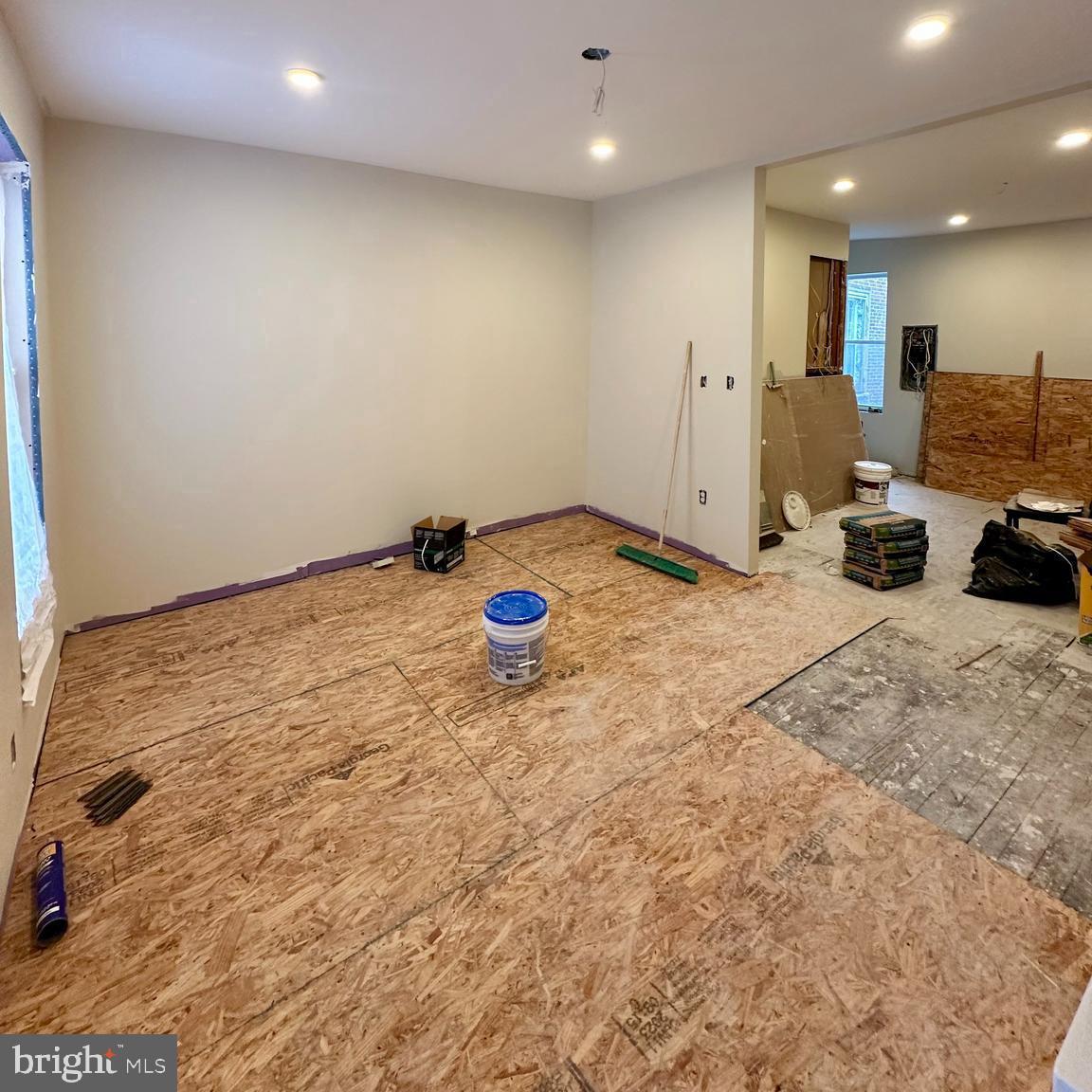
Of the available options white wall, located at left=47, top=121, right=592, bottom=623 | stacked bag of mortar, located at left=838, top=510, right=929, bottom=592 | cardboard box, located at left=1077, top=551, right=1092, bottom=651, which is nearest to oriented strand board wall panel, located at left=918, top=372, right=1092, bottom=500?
stacked bag of mortar, located at left=838, top=510, right=929, bottom=592

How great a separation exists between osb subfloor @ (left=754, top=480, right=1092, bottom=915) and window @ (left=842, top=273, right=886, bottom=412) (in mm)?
4538

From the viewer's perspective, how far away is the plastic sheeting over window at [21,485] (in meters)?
2.33

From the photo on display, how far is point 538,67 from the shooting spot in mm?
2619

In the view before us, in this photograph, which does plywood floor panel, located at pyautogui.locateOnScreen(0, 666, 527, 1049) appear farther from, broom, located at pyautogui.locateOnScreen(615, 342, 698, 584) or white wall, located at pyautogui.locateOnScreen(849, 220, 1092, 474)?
white wall, located at pyautogui.locateOnScreen(849, 220, 1092, 474)

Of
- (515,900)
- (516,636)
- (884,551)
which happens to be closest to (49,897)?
(515,900)

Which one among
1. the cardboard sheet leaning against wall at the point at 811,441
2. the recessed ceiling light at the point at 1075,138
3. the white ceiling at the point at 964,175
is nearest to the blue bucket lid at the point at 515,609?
the cardboard sheet leaning against wall at the point at 811,441

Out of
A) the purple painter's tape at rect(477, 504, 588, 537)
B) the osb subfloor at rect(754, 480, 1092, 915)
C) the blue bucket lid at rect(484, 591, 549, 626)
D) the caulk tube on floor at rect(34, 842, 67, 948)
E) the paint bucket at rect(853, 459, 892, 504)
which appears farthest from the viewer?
the paint bucket at rect(853, 459, 892, 504)

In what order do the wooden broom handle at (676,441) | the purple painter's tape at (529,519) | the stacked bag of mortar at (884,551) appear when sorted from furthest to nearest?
the purple painter's tape at (529,519)
the wooden broom handle at (676,441)
the stacked bag of mortar at (884,551)

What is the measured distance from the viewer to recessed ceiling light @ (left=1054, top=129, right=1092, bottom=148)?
3634mm

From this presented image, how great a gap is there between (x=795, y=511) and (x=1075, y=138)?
3.00m

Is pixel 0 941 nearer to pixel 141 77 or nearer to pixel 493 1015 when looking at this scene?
pixel 493 1015

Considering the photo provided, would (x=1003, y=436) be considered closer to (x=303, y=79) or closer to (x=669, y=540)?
(x=669, y=540)

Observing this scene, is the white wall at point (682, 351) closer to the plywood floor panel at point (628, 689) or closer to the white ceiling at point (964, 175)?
the white ceiling at point (964, 175)

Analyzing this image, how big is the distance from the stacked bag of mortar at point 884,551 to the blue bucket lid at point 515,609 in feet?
8.39
